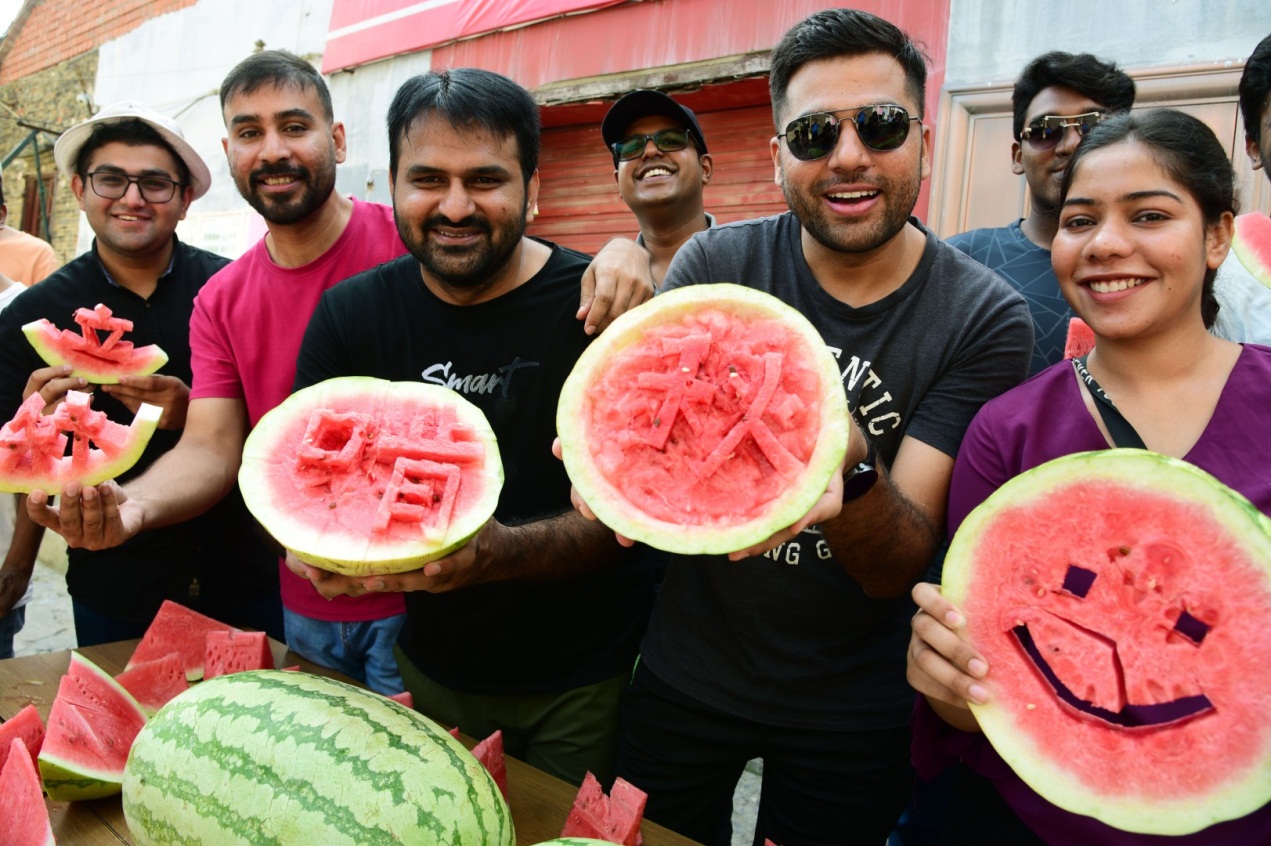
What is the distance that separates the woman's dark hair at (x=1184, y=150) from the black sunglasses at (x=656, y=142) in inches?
82.7

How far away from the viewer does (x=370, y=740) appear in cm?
156

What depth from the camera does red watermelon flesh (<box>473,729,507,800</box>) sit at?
6.05ft

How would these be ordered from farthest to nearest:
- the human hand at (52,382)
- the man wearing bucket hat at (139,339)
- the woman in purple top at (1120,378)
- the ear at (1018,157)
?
1. the man wearing bucket hat at (139,339)
2. the ear at (1018,157)
3. the human hand at (52,382)
4. the woman in purple top at (1120,378)

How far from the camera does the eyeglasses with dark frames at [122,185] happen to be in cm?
325

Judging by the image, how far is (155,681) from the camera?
7.58 ft

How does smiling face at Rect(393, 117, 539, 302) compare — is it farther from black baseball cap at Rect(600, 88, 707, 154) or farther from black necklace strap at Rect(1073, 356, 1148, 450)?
black necklace strap at Rect(1073, 356, 1148, 450)

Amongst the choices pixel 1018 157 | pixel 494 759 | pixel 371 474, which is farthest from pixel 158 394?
pixel 1018 157

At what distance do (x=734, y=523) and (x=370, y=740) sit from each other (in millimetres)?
838

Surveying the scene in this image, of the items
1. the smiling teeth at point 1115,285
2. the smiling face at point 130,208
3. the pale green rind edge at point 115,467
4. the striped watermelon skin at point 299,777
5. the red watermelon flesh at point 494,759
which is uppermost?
the smiling face at point 130,208

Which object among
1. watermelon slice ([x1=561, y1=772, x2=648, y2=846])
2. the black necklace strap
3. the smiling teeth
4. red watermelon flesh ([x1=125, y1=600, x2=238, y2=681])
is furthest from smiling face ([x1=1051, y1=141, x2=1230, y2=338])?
red watermelon flesh ([x1=125, y1=600, x2=238, y2=681])

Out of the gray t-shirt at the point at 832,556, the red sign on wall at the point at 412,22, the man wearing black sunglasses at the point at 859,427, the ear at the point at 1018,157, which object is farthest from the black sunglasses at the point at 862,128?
the red sign on wall at the point at 412,22

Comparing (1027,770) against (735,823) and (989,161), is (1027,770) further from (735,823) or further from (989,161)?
(989,161)

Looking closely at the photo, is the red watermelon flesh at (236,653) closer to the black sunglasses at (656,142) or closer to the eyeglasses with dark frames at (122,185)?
the eyeglasses with dark frames at (122,185)

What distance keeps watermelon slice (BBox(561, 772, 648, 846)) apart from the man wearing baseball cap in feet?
7.78
